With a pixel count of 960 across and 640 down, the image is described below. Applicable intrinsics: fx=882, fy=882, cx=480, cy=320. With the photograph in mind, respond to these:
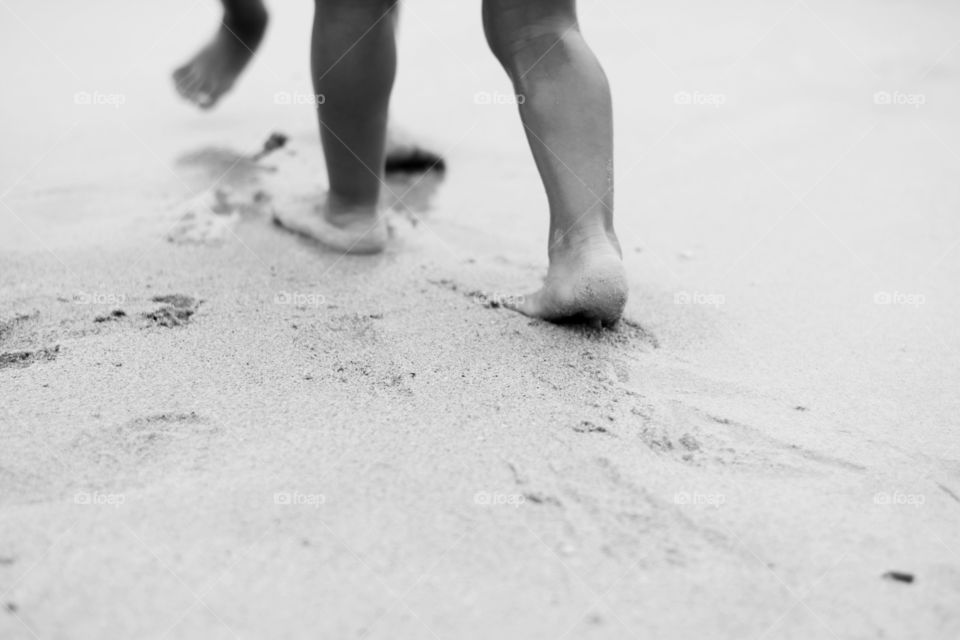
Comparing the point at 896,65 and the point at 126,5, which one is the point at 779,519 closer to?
the point at 896,65

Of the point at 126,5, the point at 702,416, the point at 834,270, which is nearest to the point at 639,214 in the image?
the point at 834,270

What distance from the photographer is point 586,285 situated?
152cm

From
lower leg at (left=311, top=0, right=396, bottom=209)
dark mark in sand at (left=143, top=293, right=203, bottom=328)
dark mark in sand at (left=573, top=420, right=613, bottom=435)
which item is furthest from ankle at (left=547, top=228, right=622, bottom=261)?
dark mark in sand at (left=143, top=293, right=203, bottom=328)

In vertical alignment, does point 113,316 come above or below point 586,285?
below

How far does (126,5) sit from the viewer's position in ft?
12.7

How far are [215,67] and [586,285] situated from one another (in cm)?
171

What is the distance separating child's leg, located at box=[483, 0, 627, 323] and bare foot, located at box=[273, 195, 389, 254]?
52 cm

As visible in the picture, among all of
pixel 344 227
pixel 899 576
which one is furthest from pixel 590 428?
pixel 344 227

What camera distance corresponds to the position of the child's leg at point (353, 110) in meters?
1.73

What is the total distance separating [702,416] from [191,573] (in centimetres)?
76

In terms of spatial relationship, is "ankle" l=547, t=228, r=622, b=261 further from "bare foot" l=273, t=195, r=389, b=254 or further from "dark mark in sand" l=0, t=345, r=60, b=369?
"dark mark in sand" l=0, t=345, r=60, b=369

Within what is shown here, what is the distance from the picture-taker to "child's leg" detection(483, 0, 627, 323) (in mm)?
1559

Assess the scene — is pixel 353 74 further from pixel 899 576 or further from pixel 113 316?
pixel 899 576

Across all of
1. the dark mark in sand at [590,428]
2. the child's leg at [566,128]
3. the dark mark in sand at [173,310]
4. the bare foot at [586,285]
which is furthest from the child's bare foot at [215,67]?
the dark mark in sand at [590,428]
